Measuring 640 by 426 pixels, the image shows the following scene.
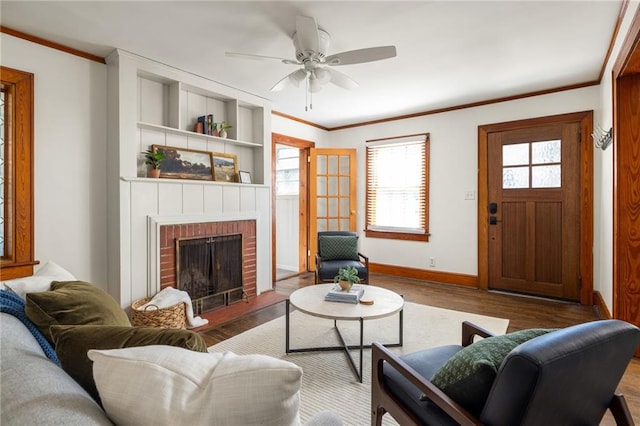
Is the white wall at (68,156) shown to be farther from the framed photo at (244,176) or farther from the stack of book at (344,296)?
the stack of book at (344,296)

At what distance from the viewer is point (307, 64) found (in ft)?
8.25

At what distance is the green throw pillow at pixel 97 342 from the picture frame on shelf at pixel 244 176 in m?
3.09

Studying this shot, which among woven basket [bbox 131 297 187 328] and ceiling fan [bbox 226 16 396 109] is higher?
ceiling fan [bbox 226 16 396 109]

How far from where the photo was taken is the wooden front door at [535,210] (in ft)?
12.3

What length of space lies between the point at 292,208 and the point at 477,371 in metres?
4.86

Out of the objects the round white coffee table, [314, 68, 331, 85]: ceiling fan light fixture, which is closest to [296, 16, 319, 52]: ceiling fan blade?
[314, 68, 331, 85]: ceiling fan light fixture

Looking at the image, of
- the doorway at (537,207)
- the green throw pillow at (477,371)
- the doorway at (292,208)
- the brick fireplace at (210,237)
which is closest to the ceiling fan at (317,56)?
the brick fireplace at (210,237)

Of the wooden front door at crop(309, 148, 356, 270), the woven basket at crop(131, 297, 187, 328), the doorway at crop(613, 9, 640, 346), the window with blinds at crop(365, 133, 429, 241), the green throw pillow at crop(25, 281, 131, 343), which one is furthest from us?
the wooden front door at crop(309, 148, 356, 270)

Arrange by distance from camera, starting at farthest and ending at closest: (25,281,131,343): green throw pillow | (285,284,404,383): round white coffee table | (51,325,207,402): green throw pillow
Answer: (285,284,404,383): round white coffee table → (25,281,131,343): green throw pillow → (51,325,207,402): green throw pillow

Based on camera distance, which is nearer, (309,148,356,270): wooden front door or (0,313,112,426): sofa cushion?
(0,313,112,426): sofa cushion

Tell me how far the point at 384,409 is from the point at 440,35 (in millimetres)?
2594

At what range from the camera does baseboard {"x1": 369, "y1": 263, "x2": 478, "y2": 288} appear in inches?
175

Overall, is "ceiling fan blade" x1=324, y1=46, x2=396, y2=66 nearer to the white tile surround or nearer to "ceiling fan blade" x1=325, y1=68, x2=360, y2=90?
"ceiling fan blade" x1=325, y1=68, x2=360, y2=90

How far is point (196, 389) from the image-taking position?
0.63 metres
